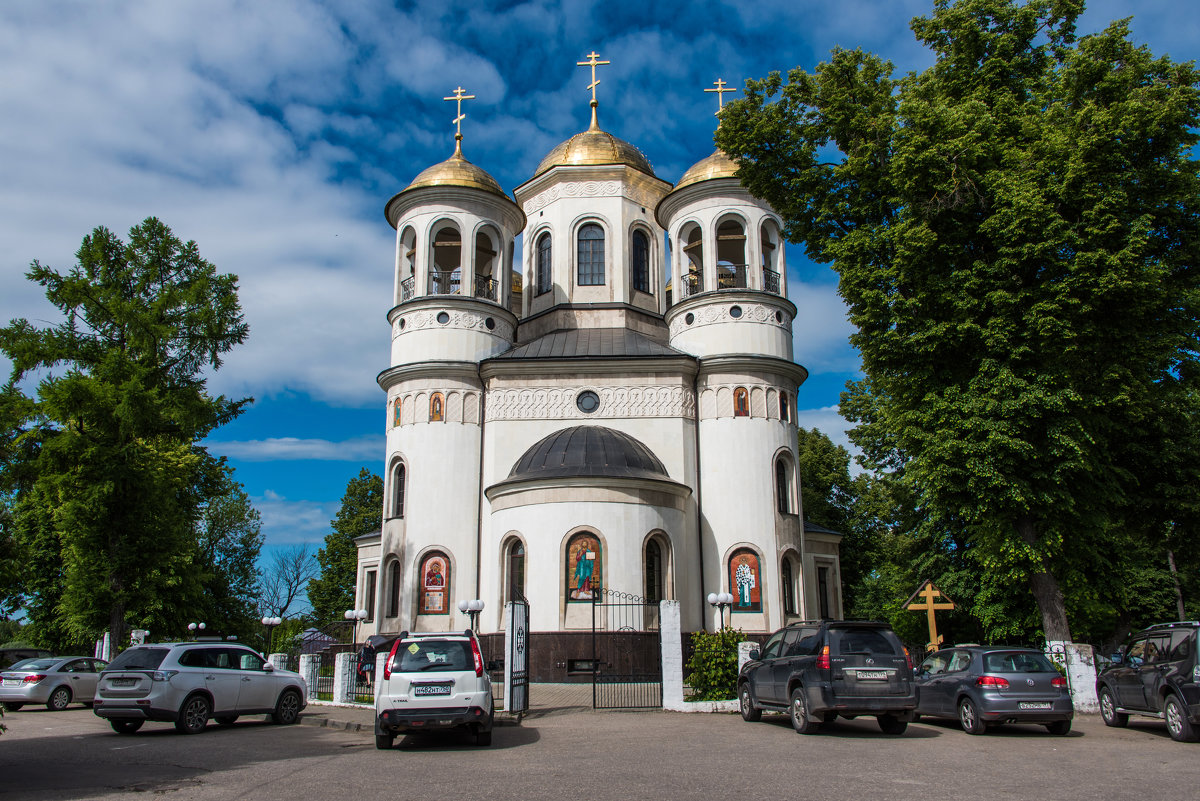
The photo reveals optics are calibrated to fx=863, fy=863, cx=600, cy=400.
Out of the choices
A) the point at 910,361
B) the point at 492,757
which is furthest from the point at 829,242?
the point at 492,757

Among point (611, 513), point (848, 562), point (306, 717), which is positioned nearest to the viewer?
point (306, 717)

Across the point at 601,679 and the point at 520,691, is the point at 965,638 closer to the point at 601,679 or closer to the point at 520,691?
the point at 601,679

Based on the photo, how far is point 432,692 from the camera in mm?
10805

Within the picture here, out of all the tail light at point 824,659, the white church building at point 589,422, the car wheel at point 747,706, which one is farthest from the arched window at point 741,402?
the tail light at point 824,659

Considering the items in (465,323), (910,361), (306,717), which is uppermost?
(465,323)

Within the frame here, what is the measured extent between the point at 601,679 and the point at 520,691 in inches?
223

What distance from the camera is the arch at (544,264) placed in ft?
98.7

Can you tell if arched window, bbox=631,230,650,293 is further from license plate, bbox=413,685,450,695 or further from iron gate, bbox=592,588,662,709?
license plate, bbox=413,685,450,695

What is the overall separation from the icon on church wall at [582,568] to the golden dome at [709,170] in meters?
12.7

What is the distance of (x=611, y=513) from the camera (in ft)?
71.4

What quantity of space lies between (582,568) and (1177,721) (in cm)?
1297

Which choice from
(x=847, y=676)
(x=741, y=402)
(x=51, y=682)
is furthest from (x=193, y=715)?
(x=741, y=402)

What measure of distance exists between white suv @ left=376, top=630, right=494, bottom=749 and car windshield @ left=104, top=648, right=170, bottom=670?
13.4 feet

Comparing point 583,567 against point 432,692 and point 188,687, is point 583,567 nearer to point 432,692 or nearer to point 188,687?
point 188,687
